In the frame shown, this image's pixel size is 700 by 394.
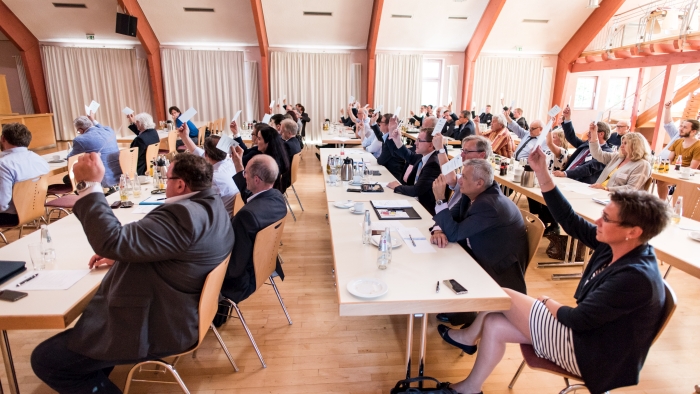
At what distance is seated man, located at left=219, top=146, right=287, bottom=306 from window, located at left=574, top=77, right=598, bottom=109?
13582mm

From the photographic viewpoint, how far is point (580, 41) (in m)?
11.1

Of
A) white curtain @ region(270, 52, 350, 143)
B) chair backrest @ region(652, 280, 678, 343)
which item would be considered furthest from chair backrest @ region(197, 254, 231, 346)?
white curtain @ region(270, 52, 350, 143)

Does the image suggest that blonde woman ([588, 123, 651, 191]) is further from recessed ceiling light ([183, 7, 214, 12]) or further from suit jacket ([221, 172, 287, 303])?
recessed ceiling light ([183, 7, 214, 12])

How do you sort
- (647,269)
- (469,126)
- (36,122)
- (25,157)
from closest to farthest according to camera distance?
1. (647,269)
2. (25,157)
3. (469,126)
4. (36,122)

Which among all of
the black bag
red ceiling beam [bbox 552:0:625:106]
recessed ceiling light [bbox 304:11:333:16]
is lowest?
the black bag

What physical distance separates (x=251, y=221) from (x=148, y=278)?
2.24 ft

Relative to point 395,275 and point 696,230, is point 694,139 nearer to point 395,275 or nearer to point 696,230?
point 696,230

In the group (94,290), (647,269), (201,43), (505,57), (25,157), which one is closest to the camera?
(647,269)

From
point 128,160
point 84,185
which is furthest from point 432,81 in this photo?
point 84,185

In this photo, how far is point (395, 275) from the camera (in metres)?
1.92

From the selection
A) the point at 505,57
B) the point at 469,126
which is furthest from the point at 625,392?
the point at 505,57

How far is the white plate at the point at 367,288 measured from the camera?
1706 mm

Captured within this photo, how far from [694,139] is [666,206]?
5.04 meters

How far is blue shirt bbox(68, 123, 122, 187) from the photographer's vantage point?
4653mm
